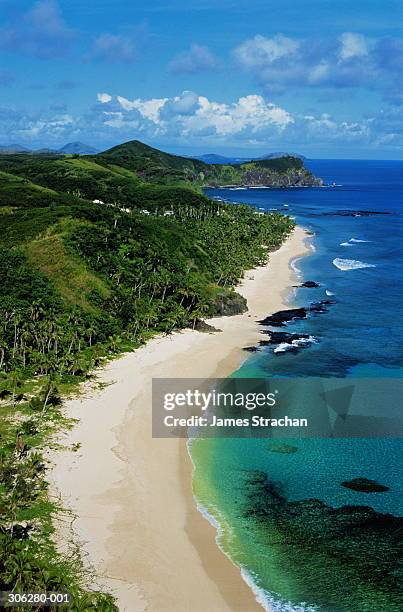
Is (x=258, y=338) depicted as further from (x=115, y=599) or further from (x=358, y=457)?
(x=115, y=599)

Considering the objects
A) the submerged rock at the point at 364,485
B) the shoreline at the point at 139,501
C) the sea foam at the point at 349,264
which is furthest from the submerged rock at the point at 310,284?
the submerged rock at the point at 364,485

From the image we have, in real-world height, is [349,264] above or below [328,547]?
above

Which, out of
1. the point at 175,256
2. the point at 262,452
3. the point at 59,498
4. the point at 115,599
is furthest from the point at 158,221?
the point at 115,599

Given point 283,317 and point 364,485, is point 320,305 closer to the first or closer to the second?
point 283,317

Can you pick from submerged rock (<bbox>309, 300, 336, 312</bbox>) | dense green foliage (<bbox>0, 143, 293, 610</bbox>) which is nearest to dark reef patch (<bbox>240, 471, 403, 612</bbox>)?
dense green foliage (<bbox>0, 143, 293, 610</bbox>)

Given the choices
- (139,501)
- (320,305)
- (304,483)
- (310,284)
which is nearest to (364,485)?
(304,483)

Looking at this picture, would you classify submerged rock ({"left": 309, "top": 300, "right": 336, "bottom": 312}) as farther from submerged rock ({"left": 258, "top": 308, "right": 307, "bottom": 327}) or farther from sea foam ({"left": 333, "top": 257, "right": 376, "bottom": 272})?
sea foam ({"left": 333, "top": 257, "right": 376, "bottom": 272})
